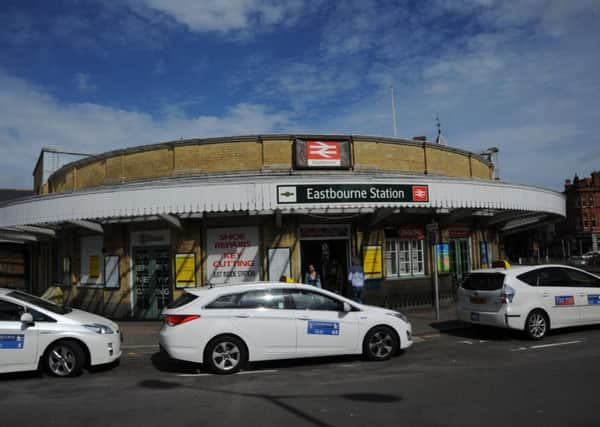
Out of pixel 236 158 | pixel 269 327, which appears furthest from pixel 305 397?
pixel 236 158

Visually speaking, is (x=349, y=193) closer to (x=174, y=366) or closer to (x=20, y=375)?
(x=174, y=366)

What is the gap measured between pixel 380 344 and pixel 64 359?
5.23 meters

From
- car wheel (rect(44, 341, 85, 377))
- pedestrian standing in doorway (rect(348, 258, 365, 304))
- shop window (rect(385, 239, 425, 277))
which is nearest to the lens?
car wheel (rect(44, 341, 85, 377))

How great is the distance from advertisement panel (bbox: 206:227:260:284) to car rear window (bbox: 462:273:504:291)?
6.09m

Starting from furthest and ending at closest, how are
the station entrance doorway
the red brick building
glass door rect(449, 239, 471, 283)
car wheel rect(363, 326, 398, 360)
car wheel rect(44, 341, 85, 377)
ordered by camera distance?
the red brick building
glass door rect(449, 239, 471, 283)
the station entrance doorway
car wheel rect(363, 326, 398, 360)
car wheel rect(44, 341, 85, 377)

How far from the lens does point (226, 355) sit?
7.64 metres

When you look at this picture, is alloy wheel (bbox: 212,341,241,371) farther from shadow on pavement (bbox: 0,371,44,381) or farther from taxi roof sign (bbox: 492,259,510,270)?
taxi roof sign (bbox: 492,259,510,270)

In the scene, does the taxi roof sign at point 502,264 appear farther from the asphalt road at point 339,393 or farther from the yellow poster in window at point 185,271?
the yellow poster in window at point 185,271

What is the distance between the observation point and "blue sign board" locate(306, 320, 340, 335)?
796 centimetres

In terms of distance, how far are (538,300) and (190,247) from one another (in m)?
9.27

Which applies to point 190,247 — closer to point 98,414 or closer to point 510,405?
point 98,414

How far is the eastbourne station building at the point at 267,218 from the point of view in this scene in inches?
464

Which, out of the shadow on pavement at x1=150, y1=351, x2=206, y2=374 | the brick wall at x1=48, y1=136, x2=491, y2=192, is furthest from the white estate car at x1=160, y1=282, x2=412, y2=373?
the brick wall at x1=48, y1=136, x2=491, y2=192

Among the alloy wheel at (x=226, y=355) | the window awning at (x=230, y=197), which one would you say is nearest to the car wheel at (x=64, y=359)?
the alloy wheel at (x=226, y=355)
